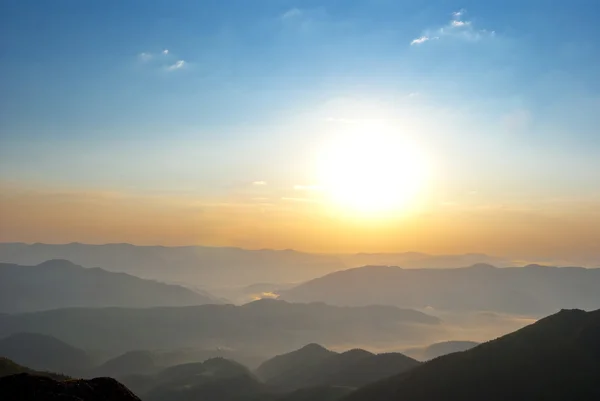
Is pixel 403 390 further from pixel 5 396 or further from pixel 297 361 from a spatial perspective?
pixel 297 361

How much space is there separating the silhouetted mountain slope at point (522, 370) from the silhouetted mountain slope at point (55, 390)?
54180 mm

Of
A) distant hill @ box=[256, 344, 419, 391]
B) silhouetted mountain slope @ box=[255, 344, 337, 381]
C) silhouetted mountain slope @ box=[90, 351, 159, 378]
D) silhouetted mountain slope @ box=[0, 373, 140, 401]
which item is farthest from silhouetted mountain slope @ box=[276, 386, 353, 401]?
silhouetted mountain slope @ box=[90, 351, 159, 378]

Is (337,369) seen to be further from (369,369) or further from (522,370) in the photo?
(522,370)

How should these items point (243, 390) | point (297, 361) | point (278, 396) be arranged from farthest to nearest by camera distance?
point (297, 361), point (243, 390), point (278, 396)

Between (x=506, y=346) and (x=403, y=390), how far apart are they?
1934 centimetres

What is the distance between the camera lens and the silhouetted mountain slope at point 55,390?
30.8 metres

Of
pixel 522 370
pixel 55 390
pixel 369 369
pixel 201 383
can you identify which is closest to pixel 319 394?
pixel 369 369

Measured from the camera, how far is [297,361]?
7156 inches

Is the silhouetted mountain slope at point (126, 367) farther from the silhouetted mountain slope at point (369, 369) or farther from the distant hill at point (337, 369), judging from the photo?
the silhouetted mountain slope at point (369, 369)

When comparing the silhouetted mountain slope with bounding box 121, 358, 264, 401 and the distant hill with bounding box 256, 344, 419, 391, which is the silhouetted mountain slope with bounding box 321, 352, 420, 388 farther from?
the silhouetted mountain slope with bounding box 121, 358, 264, 401

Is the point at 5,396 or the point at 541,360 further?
the point at 541,360

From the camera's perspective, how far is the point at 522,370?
72.6 m

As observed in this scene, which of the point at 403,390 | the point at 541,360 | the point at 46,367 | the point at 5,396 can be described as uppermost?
the point at 5,396

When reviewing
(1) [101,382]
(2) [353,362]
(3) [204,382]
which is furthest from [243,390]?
(1) [101,382]
